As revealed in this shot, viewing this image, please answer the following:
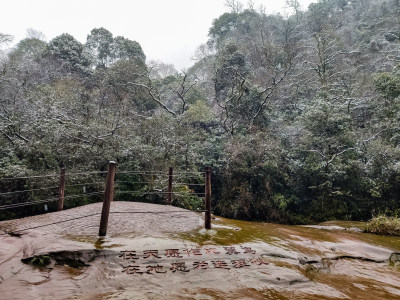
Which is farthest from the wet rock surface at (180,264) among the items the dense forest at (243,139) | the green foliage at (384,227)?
the dense forest at (243,139)

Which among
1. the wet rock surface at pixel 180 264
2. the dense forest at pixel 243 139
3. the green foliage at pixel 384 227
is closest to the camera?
the wet rock surface at pixel 180 264

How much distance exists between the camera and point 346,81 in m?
16.2

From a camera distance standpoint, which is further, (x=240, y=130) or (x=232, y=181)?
(x=240, y=130)

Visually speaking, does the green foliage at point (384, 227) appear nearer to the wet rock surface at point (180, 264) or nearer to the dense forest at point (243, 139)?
the wet rock surface at point (180, 264)

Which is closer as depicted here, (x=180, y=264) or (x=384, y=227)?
(x=180, y=264)

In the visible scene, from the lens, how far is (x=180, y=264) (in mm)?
3877

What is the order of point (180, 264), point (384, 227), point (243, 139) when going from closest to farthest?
point (180, 264) → point (384, 227) → point (243, 139)

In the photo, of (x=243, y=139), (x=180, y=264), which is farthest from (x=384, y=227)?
(x=243, y=139)

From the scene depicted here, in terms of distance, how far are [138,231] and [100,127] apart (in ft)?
23.8

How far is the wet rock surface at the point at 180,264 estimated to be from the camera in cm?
323

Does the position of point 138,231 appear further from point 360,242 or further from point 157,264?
point 360,242

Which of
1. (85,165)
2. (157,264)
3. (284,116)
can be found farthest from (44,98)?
(284,116)

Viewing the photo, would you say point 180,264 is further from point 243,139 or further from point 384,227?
point 243,139

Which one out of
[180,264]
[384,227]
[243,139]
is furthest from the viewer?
[243,139]
